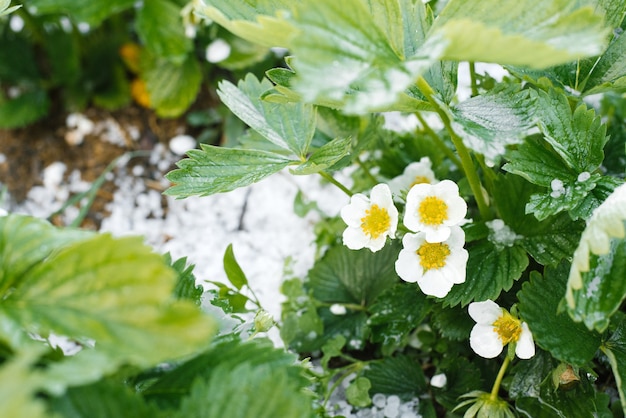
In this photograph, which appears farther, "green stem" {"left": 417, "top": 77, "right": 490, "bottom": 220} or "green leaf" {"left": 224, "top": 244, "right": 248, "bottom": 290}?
"green leaf" {"left": 224, "top": 244, "right": 248, "bottom": 290}

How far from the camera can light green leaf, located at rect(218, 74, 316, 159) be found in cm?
94

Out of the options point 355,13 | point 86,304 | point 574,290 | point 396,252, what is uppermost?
point 355,13

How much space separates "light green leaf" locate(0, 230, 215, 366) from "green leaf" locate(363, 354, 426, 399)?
529 millimetres

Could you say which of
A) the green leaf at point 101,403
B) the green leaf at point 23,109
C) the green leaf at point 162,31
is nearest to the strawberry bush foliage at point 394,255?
the green leaf at point 101,403

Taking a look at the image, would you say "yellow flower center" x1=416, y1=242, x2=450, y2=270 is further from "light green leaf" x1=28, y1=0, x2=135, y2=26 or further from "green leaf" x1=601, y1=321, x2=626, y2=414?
"light green leaf" x1=28, y1=0, x2=135, y2=26

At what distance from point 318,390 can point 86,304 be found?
0.56 m

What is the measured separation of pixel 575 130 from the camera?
84cm

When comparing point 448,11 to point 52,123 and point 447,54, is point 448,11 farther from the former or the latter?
point 52,123

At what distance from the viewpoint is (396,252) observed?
108cm

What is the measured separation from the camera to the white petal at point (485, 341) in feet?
2.74

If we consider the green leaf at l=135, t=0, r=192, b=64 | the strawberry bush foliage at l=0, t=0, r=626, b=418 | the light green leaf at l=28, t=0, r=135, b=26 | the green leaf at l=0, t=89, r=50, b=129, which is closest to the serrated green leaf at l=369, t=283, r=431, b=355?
the strawberry bush foliage at l=0, t=0, r=626, b=418

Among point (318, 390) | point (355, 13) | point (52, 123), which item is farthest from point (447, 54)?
point (52, 123)

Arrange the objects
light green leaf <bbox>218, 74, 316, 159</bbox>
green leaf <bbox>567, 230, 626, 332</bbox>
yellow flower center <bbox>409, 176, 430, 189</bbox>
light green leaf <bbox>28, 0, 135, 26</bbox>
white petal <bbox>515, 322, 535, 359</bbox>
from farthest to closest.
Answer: light green leaf <bbox>28, 0, 135, 26</bbox> → yellow flower center <bbox>409, 176, 430, 189</bbox> → light green leaf <bbox>218, 74, 316, 159</bbox> → white petal <bbox>515, 322, 535, 359</bbox> → green leaf <bbox>567, 230, 626, 332</bbox>

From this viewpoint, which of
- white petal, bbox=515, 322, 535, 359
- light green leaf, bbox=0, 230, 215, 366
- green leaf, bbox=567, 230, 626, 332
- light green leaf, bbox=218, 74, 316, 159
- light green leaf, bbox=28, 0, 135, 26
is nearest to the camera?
light green leaf, bbox=0, 230, 215, 366
